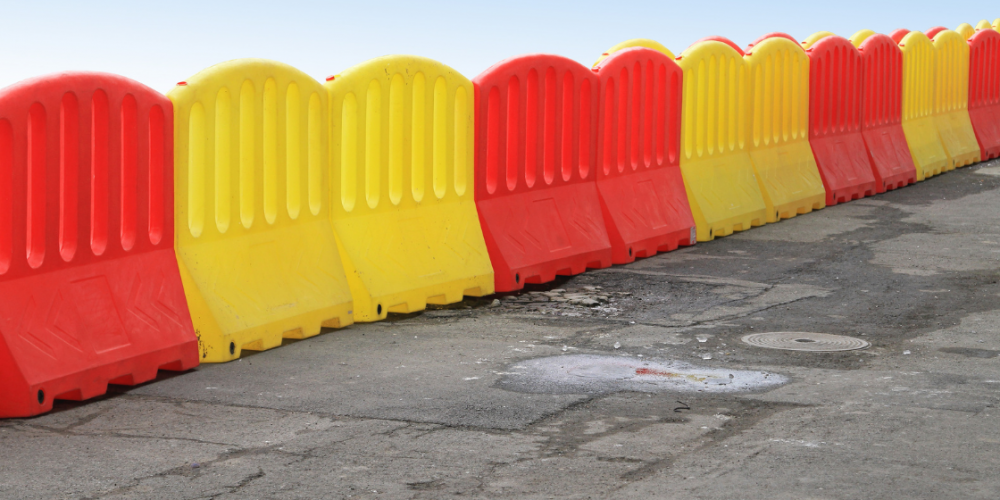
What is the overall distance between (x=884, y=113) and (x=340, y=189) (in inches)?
359

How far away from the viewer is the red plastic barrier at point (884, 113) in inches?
581

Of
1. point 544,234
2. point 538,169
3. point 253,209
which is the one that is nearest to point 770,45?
point 538,169

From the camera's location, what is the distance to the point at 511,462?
16.6 feet

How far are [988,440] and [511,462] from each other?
201 centimetres

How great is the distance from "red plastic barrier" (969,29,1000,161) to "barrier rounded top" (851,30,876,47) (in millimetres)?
2565

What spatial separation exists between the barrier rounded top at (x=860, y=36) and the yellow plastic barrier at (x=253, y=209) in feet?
32.2

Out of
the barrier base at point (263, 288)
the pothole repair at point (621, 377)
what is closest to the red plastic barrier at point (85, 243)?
Result: the barrier base at point (263, 288)

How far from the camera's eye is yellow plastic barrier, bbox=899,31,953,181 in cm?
1595

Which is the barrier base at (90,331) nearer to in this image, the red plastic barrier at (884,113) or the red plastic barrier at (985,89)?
the red plastic barrier at (884,113)

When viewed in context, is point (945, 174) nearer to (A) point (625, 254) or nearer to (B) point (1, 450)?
(A) point (625, 254)

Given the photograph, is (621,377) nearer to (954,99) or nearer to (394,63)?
(394,63)

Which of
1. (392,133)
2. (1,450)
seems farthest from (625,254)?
(1,450)

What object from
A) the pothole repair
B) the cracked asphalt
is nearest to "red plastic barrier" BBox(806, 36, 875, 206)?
the cracked asphalt

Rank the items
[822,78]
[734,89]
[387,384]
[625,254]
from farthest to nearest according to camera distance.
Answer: [822,78]
[734,89]
[625,254]
[387,384]
